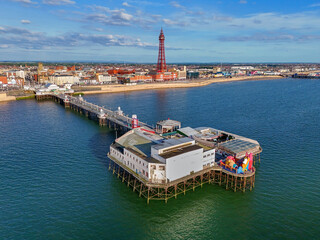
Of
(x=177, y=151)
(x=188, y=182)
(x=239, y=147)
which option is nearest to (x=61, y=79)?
(x=239, y=147)

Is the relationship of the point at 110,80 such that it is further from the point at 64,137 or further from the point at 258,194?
the point at 258,194

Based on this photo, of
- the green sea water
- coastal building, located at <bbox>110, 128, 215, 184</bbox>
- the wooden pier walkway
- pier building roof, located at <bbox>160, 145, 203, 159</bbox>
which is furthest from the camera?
the wooden pier walkway

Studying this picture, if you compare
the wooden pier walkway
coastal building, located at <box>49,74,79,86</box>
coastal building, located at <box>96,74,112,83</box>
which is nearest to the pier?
the wooden pier walkway

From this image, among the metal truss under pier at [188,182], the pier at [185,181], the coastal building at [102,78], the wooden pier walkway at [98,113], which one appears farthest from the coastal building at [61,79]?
the metal truss under pier at [188,182]

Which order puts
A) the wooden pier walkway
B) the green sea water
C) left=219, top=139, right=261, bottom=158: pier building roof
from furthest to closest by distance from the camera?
the wooden pier walkway → left=219, top=139, right=261, bottom=158: pier building roof → the green sea water

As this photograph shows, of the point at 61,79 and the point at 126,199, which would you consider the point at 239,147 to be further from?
the point at 61,79

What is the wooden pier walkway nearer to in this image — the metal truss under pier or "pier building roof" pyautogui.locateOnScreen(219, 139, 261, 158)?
"pier building roof" pyautogui.locateOnScreen(219, 139, 261, 158)

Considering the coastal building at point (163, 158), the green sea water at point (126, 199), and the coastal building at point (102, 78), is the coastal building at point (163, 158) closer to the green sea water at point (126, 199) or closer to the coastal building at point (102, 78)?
the green sea water at point (126, 199)

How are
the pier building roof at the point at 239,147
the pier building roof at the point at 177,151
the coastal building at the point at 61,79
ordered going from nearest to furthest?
the pier building roof at the point at 177,151, the pier building roof at the point at 239,147, the coastal building at the point at 61,79

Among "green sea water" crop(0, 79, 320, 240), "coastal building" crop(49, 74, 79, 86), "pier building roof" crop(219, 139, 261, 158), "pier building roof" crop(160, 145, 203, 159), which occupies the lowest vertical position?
"green sea water" crop(0, 79, 320, 240)

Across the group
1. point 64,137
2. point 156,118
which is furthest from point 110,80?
point 64,137

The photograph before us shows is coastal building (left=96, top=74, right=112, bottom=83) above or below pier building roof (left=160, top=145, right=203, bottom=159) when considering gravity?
above
